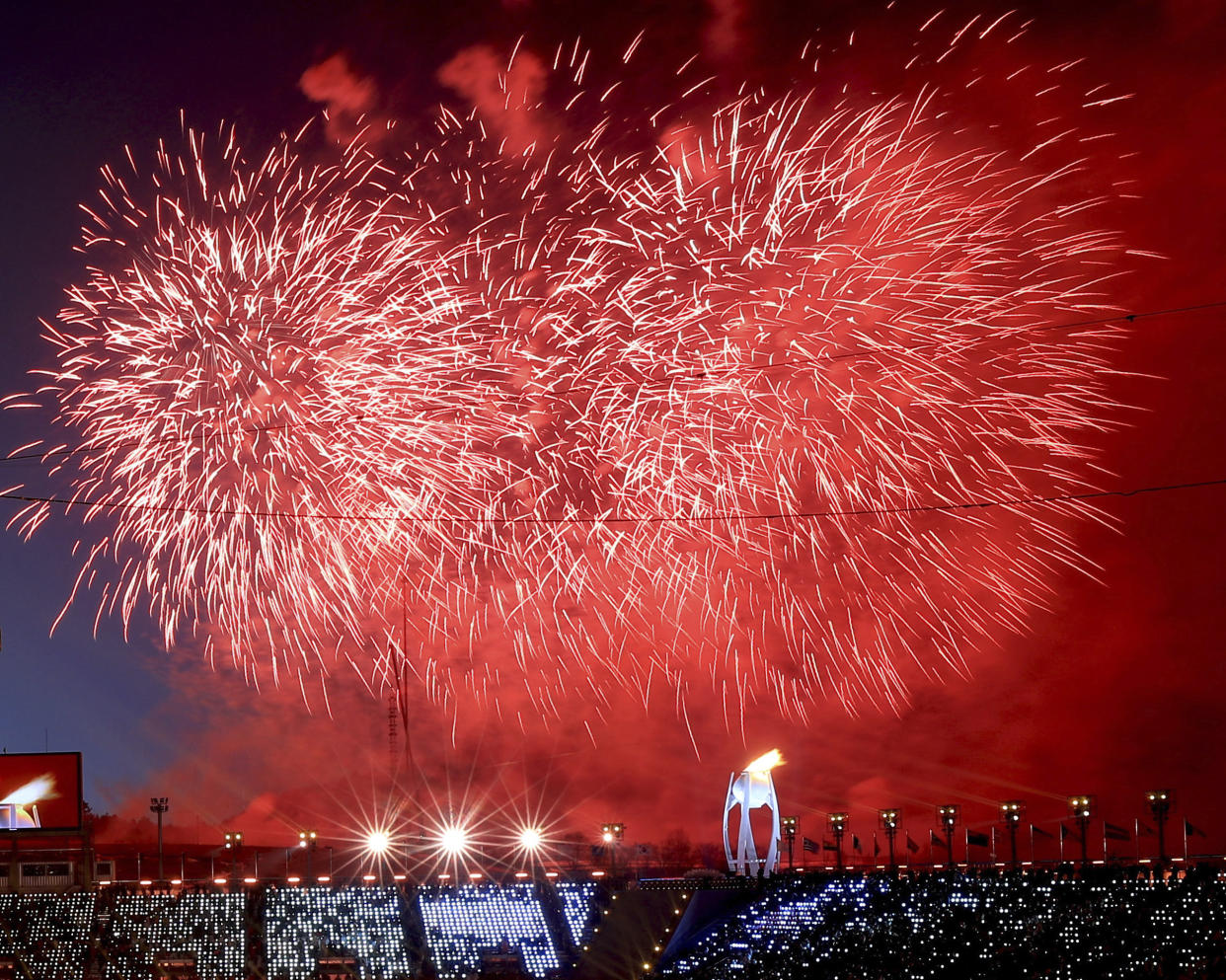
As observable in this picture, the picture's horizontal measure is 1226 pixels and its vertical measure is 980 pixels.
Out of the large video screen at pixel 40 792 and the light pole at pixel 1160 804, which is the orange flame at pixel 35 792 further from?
the light pole at pixel 1160 804

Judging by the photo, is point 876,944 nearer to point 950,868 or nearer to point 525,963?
point 950,868

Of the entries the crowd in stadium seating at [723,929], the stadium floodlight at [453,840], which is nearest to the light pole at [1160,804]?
the crowd in stadium seating at [723,929]

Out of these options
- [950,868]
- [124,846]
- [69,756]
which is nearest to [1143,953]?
[950,868]

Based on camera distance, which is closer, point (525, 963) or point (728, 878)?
point (525, 963)

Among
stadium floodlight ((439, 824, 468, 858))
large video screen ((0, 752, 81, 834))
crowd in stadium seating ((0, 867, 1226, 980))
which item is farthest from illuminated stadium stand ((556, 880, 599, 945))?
large video screen ((0, 752, 81, 834))

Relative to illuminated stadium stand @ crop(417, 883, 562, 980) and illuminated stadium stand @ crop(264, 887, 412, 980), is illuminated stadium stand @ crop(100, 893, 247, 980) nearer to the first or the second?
illuminated stadium stand @ crop(264, 887, 412, 980)

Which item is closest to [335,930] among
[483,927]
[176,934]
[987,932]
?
[483,927]

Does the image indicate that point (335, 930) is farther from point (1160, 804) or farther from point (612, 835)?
point (1160, 804)
